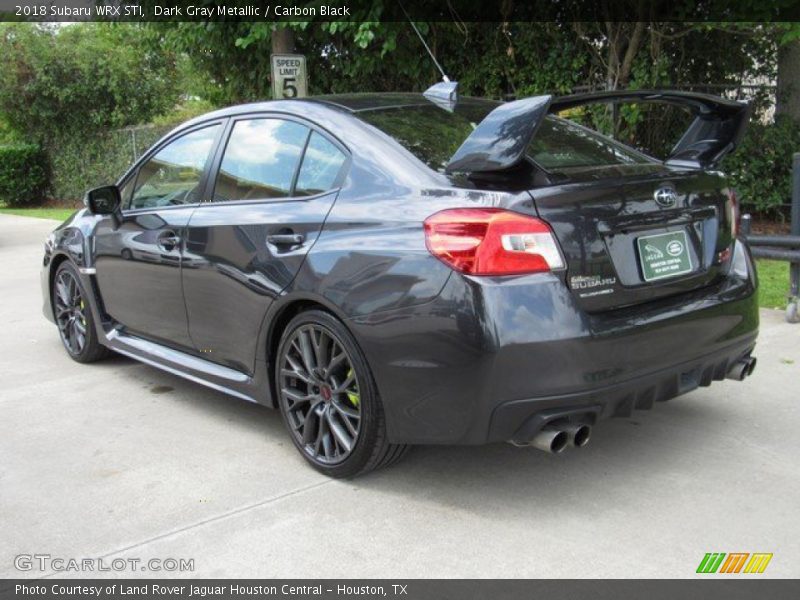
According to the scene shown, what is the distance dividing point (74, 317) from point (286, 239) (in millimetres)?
2632

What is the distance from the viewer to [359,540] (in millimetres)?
3143

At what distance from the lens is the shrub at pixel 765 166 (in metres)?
9.05

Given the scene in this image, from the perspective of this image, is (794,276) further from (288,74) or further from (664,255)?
(288,74)

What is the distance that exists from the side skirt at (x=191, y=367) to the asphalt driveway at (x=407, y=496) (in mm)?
263

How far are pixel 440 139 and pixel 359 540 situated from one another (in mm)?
1688

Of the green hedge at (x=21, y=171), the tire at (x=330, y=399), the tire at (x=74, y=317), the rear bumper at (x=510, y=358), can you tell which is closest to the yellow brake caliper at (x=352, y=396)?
the tire at (x=330, y=399)

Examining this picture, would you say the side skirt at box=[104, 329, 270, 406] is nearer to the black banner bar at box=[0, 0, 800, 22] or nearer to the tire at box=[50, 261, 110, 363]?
the tire at box=[50, 261, 110, 363]

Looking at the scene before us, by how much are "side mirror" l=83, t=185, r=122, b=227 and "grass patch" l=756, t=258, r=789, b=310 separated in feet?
14.1

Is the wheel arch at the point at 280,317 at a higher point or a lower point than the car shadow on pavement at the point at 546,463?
higher

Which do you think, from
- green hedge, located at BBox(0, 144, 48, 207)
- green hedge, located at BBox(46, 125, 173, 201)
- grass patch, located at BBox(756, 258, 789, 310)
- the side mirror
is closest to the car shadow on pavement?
the side mirror

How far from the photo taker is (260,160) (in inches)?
160

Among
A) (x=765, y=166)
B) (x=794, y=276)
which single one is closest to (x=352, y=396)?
(x=794, y=276)

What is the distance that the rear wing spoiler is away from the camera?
3.15 meters

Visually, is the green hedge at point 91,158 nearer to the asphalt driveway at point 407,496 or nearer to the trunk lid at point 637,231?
the asphalt driveway at point 407,496
